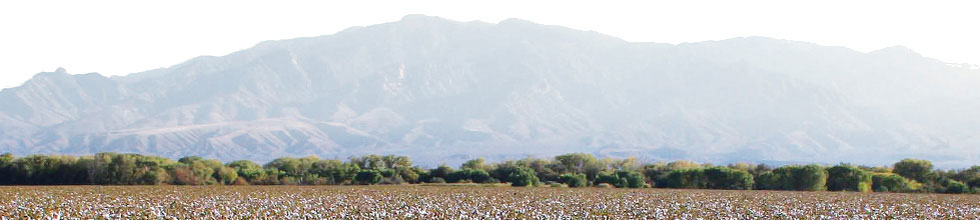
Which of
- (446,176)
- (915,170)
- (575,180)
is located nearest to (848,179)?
(915,170)

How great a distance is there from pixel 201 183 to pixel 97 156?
1154 cm

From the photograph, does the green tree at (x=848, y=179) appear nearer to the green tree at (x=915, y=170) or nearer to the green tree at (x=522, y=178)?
the green tree at (x=915, y=170)

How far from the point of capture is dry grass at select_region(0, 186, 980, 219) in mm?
43750

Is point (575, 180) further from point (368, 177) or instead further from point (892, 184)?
point (892, 184)

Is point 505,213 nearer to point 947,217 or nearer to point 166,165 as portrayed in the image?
point 947,217

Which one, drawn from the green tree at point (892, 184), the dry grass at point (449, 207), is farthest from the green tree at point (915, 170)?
the dry grass at point (449, 207)

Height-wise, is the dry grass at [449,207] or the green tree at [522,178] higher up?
the green tree at [522,178]

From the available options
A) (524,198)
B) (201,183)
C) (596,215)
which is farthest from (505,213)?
(201,183)

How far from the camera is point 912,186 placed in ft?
292

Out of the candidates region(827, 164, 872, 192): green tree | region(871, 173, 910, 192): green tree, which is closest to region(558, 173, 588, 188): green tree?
region(827, 164, 872, 192): green tree

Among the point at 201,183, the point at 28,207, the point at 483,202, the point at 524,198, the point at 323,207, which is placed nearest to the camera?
the point at 28,207

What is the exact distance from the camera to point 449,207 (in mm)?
49500

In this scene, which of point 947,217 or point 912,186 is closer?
point 947,217

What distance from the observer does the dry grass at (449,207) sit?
4375cm
